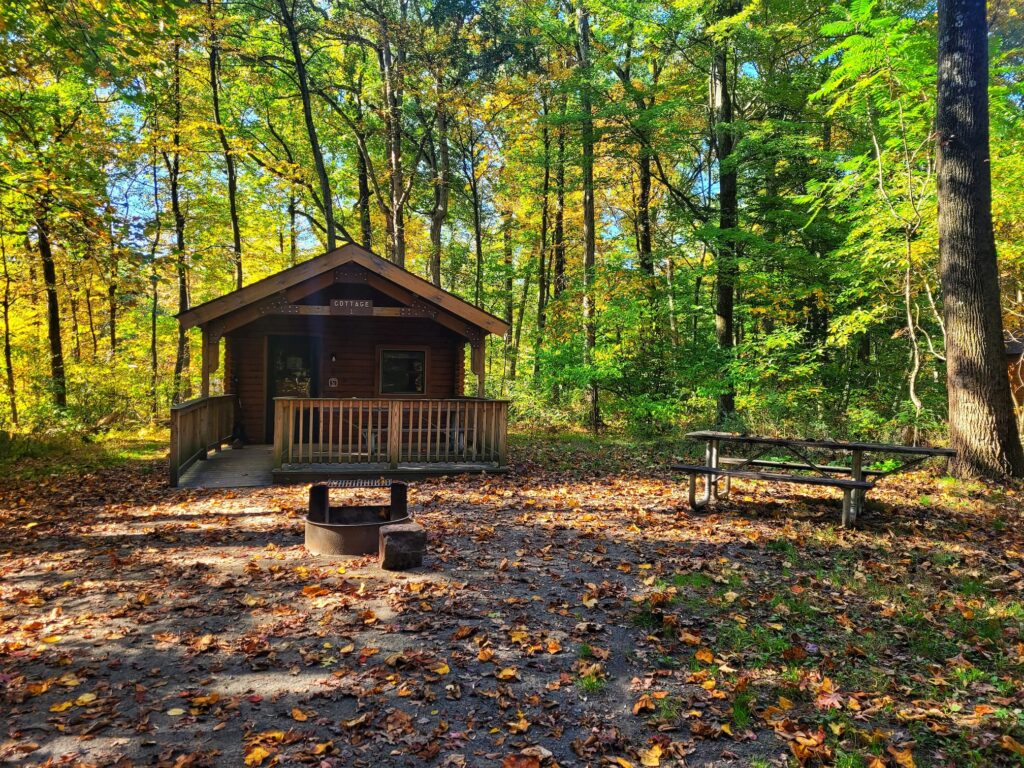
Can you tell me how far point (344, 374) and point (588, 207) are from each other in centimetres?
977

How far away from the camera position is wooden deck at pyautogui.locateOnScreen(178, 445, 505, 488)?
31.2ft

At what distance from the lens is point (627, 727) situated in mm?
2963

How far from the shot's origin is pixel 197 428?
418 inches

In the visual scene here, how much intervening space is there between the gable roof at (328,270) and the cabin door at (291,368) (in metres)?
3.16

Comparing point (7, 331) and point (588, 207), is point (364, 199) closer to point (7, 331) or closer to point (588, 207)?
point (588, 207)

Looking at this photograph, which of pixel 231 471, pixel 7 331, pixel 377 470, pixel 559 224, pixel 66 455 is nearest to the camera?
pixel 377 470

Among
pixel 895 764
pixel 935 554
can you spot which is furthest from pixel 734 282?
pixel 895 764

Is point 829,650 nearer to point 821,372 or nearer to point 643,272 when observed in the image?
point 821,372

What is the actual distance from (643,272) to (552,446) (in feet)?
20.3

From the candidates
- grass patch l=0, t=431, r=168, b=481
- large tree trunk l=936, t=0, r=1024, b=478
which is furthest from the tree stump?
grass patch l=0, t=431, r=168, b=481

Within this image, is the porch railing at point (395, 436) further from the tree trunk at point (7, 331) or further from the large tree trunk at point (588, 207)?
the tree trunk at point (7, 331)

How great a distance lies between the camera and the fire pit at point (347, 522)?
5742 millimetres

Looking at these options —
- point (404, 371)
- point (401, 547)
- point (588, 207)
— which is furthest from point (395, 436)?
point (588, 207)

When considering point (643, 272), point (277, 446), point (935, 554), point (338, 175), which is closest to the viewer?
point (935, 554)
